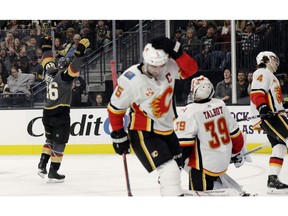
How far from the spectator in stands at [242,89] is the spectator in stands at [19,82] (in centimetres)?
296

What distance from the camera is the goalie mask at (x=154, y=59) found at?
493 centimetres

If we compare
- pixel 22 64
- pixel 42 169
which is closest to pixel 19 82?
pixel 22 64

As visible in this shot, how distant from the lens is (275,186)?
6.84 meters

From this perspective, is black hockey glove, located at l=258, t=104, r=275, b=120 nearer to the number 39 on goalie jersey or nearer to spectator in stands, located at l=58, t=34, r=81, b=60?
the number 39 on goalie jersey

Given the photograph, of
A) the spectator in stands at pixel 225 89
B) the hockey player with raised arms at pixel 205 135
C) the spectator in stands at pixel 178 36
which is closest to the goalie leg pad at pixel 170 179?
the hockey player with raised arms at pixel 205 135

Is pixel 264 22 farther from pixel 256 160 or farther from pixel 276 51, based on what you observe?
pixel 256 160

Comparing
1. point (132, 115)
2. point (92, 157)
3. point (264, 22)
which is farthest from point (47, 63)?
point (264, 22)

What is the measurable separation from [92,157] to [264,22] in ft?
11.3

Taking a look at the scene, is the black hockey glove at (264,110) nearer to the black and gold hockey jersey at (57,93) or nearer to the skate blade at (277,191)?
the skate blade at (277,191)

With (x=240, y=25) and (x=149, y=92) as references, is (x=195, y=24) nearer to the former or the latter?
(x=240, y=25)

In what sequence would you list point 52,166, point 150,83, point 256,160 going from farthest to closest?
1. point 256,160
2. point 52,166
3. point 150,83

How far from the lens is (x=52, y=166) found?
786 cm

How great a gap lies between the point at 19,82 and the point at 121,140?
22.3ft

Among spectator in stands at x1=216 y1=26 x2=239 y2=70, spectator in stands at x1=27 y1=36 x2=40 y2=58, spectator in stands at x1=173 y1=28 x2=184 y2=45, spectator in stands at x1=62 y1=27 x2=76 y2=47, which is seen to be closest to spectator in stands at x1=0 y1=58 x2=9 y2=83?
spectator in stands at x1=27 y1=36 x2=40 y2=58
